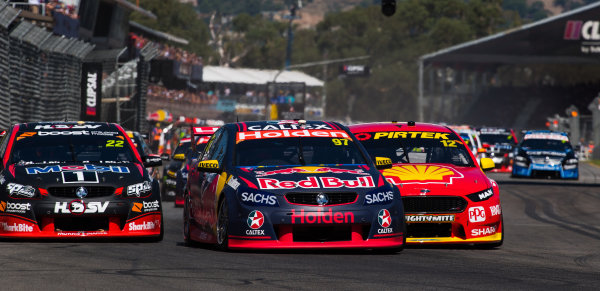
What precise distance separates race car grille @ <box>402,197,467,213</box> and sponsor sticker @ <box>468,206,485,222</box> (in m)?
0.10

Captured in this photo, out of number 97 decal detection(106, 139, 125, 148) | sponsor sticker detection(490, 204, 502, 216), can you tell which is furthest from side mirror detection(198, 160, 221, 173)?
sponsor sticker detection(490, 204, 502, 216)

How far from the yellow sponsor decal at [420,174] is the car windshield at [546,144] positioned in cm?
2248

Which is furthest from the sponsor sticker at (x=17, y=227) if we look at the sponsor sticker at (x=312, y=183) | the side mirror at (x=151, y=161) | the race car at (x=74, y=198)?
the sponsor sticker at (x=312, y=183)

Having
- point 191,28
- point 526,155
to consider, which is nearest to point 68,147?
point 526,155

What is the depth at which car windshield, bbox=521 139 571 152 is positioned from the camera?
115ft

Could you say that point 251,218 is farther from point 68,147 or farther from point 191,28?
point 191,28

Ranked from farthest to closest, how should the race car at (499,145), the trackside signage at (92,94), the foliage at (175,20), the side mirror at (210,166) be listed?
the foliage at (175,20)
the trackside signage at (92,94)
the race car at (499,145)
the side mirror at (210,166)

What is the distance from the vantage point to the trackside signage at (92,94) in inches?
1540

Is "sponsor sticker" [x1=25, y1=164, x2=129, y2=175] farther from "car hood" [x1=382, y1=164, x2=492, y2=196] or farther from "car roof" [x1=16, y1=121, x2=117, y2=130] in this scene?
"car hood" [x1=382, y1=164, x2=492, y2=196]

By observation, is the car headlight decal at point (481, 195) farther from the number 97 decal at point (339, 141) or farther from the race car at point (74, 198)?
the race car at point (74, 198)

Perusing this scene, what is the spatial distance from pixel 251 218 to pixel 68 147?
3.71m

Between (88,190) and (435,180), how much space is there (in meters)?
3.72

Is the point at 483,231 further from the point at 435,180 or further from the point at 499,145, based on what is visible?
the point at 499,145

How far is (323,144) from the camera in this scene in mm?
12117
